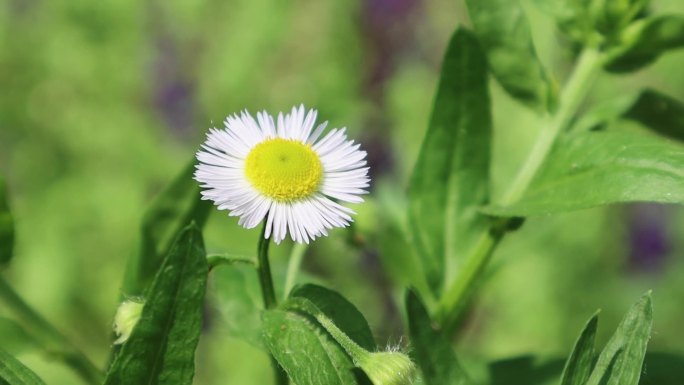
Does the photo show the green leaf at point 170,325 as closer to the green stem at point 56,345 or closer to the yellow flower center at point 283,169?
the yellow flower center at point 283,169

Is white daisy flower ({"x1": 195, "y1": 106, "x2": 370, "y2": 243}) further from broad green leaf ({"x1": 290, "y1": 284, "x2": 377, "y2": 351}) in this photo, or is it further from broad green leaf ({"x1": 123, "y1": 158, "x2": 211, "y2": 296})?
broad green leaf ({"x1": 123, "y1": 158, "x2": 211, "y2": 296})

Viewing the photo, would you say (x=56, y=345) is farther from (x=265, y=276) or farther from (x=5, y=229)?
(x=265, y=276)

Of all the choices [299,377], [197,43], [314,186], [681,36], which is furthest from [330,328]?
[197,43]

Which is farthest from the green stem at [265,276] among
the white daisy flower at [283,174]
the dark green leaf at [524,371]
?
the dark green leaf at [524,371]

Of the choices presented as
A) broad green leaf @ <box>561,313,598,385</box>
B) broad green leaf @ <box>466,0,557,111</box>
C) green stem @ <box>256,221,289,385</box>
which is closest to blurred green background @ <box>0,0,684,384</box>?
broad green leaf @ <box>466,0,557,111</box>

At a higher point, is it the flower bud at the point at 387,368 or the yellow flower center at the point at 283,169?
the yellow flower center at the point at 283,169

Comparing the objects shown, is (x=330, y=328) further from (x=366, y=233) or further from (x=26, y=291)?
(x=26, y=291)

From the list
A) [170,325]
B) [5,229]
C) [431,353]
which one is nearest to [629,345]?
[431,353]
